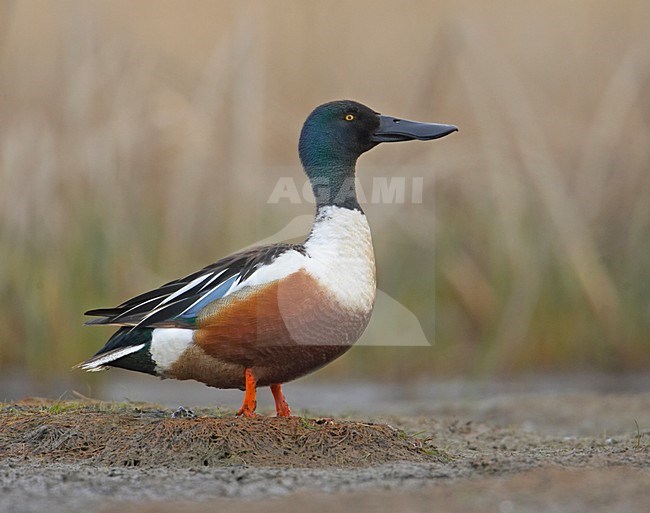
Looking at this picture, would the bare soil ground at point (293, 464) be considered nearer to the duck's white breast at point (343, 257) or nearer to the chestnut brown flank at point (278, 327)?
the chestnut brown flank at point (278, 327)

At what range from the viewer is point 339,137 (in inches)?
218

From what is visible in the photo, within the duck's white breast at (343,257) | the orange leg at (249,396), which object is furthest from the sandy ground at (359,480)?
the duck's white breast at (343,257)

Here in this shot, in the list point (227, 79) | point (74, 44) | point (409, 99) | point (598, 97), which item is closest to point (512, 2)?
point (598, 97)

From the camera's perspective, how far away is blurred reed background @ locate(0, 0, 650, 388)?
830cm

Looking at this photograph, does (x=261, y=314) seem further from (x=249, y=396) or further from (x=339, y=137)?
(x=339, y=137)

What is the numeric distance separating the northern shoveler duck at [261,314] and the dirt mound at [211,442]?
0.88ft

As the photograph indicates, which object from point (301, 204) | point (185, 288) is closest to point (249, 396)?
point (185, 288)

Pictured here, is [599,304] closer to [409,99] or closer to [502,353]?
[502,353]

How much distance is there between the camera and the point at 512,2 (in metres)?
10.1

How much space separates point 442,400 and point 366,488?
4293 mm

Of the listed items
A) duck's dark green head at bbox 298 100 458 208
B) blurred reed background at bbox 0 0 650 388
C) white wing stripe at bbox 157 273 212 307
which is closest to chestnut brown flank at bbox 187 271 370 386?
white wing stripe at bbox 157 273 212 307

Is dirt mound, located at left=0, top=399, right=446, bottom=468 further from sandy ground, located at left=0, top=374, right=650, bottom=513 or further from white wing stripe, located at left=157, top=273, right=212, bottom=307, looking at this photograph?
white wing stripe, located at left=157, top=273, right=212, bottom=307

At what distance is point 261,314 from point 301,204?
152 inches

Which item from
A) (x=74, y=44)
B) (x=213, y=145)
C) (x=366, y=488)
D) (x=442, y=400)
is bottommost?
(x=442, y=400)
